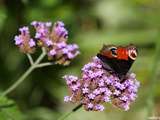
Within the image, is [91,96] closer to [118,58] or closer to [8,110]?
[118,58]

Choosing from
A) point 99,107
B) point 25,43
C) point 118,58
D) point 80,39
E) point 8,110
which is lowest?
point 99,107

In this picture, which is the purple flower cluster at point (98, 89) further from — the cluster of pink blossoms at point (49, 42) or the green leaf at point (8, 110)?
the green leaf at point (8, 110)

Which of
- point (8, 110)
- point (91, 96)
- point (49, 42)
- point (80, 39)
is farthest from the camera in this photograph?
point (80, 39)

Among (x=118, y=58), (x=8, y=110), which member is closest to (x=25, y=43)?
(x=8, y=110)

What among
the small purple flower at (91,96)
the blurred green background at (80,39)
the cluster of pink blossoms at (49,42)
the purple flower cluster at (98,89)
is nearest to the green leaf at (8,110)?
the cluster of pink blossoms at (49,42)

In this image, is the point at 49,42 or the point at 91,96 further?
the point at 49,42

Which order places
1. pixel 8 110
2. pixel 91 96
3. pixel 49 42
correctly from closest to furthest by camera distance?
pixel 91 96, pixel 49 42, pixel 8 110

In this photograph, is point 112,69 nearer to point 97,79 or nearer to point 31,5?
point 97,79
